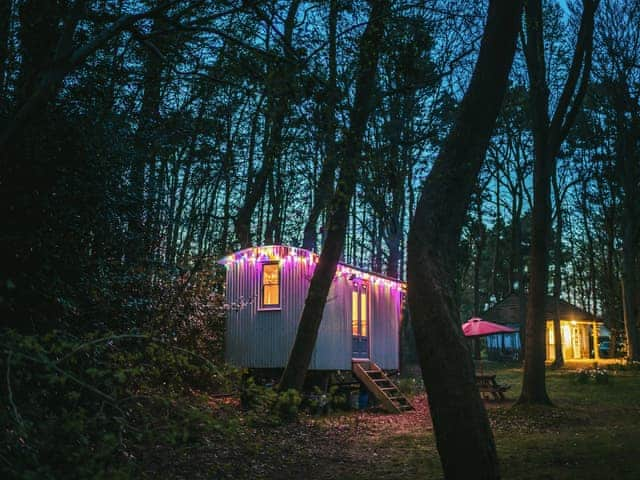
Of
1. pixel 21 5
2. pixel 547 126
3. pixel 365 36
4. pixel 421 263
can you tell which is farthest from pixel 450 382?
pixel 547 126

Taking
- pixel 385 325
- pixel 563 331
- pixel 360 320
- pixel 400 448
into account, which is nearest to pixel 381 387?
pixel 360 320

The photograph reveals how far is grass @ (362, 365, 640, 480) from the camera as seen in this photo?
21.9ft

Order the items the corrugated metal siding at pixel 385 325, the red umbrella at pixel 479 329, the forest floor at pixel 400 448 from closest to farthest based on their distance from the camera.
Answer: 1. the forest floor at pixel 400 448
2. the corrugated metal siding at pixel 385 325
3. the red umbrella at pixel 479 329

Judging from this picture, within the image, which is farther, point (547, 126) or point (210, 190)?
point (210, 190)

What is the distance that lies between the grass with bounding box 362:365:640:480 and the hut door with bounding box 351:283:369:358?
3.50 meters

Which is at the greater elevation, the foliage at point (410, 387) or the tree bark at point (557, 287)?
the tree bark at point (557, 287)

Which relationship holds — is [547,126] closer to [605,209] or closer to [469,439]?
[469,439]

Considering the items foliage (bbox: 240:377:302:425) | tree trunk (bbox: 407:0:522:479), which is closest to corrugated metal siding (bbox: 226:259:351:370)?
tree trunk (bbox: 407:0:522:479)

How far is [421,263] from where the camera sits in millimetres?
5758

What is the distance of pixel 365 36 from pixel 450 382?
3686 mm

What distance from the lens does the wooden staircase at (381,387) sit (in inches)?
542

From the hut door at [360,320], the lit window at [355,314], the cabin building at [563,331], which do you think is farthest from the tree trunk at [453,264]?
the cabin building at [563,331]

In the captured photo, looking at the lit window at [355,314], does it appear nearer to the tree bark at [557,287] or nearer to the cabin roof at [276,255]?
the cabin roof at [276,255]

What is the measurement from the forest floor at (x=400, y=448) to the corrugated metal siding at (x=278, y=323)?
186 cm
